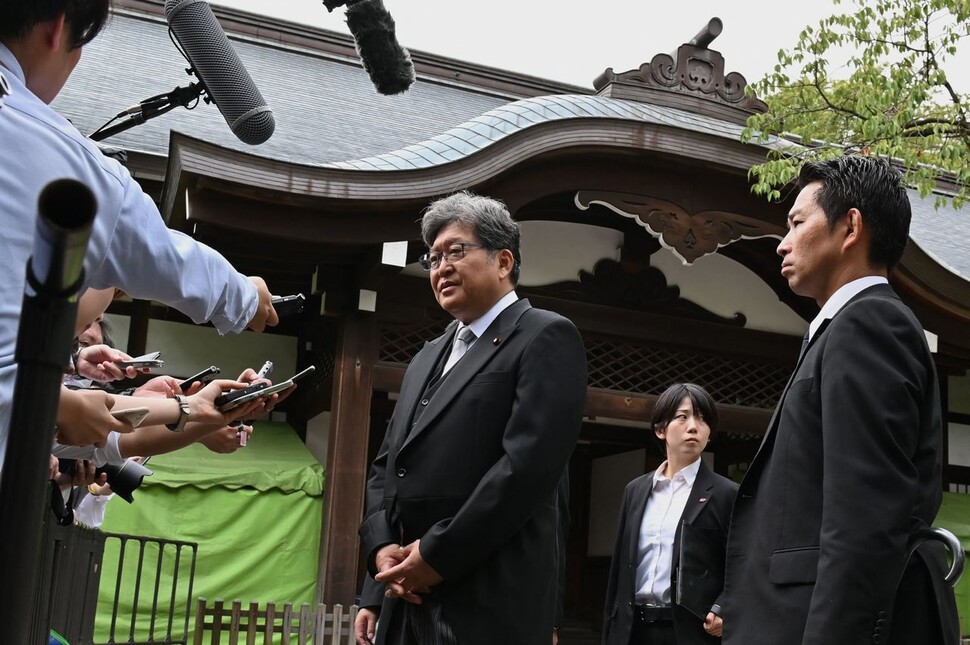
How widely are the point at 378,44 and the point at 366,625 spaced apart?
199 centimetres

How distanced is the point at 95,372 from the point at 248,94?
106 cm

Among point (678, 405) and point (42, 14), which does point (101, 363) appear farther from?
point (678, 405)

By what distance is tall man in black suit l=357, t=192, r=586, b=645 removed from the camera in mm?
2857

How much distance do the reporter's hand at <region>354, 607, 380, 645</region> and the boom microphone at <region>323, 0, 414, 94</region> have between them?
182cm

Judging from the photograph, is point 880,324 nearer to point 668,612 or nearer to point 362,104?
point 668,612

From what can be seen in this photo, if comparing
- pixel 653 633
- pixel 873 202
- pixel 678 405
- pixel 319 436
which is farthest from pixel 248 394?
pixel 319 436

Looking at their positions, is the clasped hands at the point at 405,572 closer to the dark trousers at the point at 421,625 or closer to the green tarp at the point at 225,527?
the dark trousers at the point at 421,625

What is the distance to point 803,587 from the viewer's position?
2.31 meters

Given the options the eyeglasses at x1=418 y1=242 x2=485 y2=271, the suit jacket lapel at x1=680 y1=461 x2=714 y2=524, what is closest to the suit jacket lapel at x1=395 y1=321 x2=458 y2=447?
the eyeglasses at x1=418 y1=242 x2=485 y2=271

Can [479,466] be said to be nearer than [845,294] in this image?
No

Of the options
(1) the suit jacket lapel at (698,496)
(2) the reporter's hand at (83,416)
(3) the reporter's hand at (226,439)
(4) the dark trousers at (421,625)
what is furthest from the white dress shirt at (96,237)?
(1) the suit jacket lapel at (698,496)

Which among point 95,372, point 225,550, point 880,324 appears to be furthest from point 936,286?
point 95,372

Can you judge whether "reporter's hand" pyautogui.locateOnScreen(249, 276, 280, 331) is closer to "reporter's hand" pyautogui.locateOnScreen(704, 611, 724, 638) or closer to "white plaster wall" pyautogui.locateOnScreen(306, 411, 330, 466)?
"reporter's hand" pyautogui.locateOnScreen(704, 611, 724, 638)

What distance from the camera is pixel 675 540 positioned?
4922 millimetres
